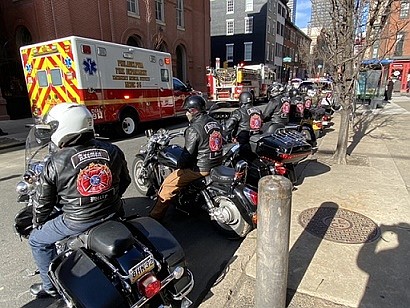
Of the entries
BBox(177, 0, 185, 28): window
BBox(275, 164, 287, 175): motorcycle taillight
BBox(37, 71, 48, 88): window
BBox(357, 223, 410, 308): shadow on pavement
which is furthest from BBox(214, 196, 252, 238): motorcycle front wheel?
BBox(177, 0, 185, 28): window

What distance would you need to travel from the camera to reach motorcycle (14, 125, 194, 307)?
6.06 ft

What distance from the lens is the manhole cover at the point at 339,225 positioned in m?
3.46

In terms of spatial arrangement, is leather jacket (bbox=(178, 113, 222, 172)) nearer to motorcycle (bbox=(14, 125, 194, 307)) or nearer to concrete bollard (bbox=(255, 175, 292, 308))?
motorcycle (bbox=(14, 125, 194, 307))

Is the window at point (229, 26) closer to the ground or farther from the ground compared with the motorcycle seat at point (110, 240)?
farther from the ground

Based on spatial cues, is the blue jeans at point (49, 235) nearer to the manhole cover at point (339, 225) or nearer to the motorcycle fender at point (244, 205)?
the motorcycle fender at point (244, 205)

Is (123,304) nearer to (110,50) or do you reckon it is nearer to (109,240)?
(109,240)

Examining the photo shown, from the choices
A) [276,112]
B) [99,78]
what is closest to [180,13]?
[99,78]

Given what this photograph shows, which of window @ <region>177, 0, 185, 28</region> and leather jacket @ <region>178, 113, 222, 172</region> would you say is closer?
leather jacket @ <region>178, 113, 222, 172</region>

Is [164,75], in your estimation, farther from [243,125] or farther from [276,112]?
[243,125]

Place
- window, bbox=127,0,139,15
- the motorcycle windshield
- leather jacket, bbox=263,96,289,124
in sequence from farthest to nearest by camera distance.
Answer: window, bbox=127,0,139,15, leather jacket, bbox=263,96,289,124, the motorcycle windshield

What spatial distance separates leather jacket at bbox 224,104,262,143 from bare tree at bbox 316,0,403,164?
215 cm

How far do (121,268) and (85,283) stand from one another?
0.76 ft

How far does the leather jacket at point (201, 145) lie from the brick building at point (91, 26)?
13.8 meters

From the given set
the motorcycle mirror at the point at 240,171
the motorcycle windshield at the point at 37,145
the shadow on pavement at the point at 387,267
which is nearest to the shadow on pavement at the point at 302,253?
the shadow on pavement at the point at 387,267
